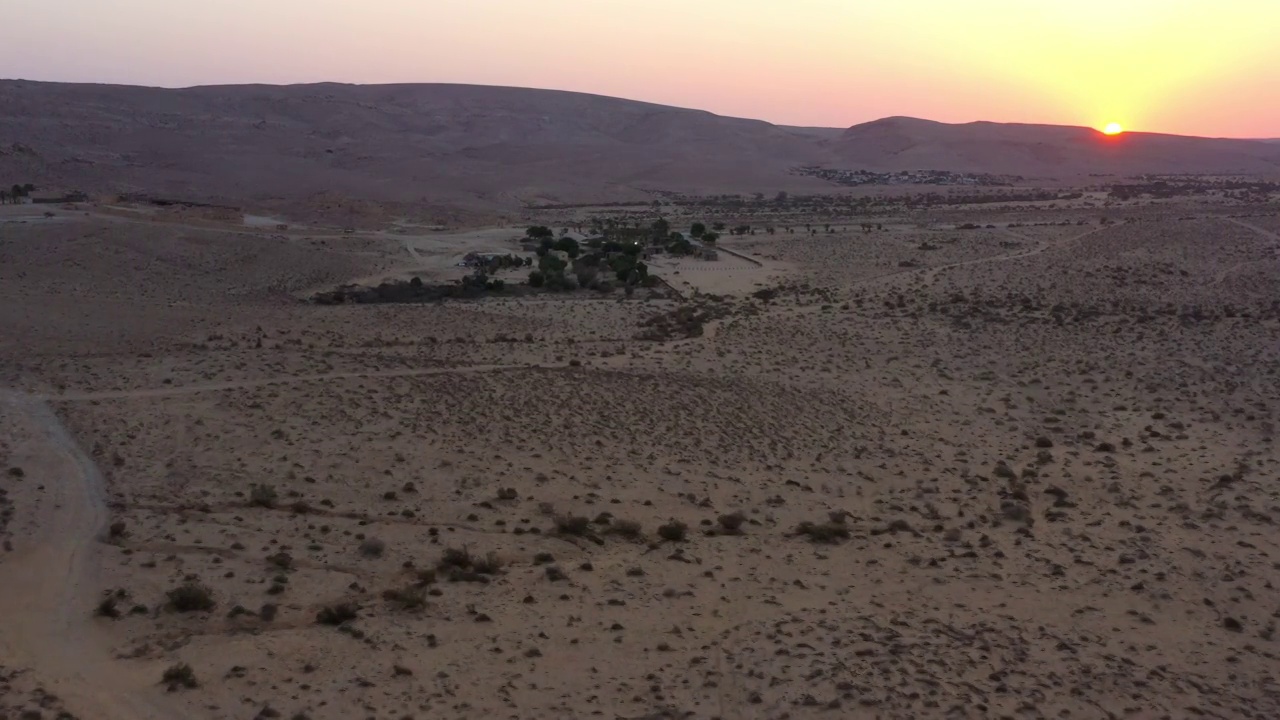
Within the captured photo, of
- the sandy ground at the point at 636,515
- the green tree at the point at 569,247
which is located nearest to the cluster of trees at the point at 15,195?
the green tree at the point at 569,247

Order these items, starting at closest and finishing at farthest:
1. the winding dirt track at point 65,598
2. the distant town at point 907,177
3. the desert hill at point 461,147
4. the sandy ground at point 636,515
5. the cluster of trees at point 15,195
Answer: the winding dirt track at point 65,598 → the sandy ground at point 636,515 → the cluster of trees at point 15,195 → the desert hill at point 461,147 → the distant town at point 907,177

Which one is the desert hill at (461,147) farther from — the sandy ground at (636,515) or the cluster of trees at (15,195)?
the sandy ground at (636,515)

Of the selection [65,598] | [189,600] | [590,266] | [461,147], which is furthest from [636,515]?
[461,147]

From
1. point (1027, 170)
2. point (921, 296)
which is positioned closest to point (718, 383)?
point (921, 296)

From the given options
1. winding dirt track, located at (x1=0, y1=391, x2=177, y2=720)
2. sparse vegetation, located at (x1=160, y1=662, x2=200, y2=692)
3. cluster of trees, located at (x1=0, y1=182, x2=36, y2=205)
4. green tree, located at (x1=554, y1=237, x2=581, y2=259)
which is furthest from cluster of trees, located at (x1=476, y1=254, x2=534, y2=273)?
sparse vegetation, located at (x1=160, y1=662, x2=200, y2=692)

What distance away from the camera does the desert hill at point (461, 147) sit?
3287 inches

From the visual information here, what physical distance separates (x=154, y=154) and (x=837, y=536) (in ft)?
296

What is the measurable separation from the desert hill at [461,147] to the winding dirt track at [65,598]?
58969 millimetres

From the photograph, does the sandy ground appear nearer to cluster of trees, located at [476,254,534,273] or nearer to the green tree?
cluster of trees, located at [476,254,534,273]

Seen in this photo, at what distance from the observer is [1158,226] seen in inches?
1918

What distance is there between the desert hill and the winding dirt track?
193 ft

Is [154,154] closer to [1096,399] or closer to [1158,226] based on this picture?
[1158,226]

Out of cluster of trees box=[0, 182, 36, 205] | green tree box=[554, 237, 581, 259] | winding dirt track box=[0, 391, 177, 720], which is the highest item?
cluster of trees box=[0, 182, 36, 205]

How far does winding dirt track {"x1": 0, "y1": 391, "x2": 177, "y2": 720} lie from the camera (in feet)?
29.2
